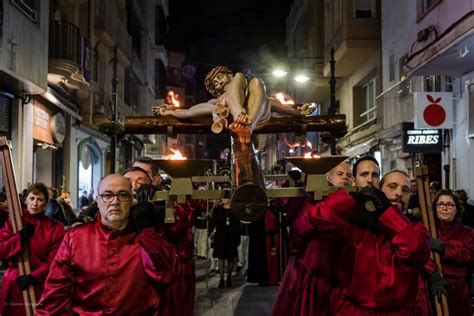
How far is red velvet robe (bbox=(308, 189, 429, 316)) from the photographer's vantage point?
153 inches

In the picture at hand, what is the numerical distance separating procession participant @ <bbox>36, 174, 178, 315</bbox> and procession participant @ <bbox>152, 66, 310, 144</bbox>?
1.15 m

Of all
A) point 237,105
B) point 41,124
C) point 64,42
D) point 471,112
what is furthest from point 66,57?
point 237,105

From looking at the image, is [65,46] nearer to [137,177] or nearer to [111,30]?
[111,30]

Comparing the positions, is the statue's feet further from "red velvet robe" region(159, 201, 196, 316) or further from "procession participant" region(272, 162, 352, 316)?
"red velvet robe" region(159, 201, 196, 316)

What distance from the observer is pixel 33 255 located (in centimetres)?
597

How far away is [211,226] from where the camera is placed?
12.9 m

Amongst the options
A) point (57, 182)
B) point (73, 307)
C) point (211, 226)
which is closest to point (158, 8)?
point (57, 182)

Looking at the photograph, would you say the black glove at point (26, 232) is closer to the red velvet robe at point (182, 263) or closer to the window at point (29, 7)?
the red velvet robe at point (182, 263)

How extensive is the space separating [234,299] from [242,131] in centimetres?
657

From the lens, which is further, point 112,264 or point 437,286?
point 437,286

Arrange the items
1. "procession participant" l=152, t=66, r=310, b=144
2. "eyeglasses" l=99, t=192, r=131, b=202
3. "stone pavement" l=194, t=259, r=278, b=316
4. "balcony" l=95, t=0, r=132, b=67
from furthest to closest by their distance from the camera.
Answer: "balcony" l=95, t=0, r=132, b=67 → "stone pavement" l=194, t=259, r=278, b=316 → "procession participant" l=152, t=66, r=310, b=144 → "eyeglasses" l=99, t=192, r=131, b=202

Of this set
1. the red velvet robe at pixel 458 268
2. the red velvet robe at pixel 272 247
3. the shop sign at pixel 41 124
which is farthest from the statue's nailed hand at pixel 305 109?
the shop sign at pixel 41 124

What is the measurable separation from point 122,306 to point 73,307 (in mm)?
341

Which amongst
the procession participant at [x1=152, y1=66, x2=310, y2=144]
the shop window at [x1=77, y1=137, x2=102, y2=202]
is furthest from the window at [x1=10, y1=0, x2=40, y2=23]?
the procession participant at [x1=152, y1=66, x2=310, y2=144]
